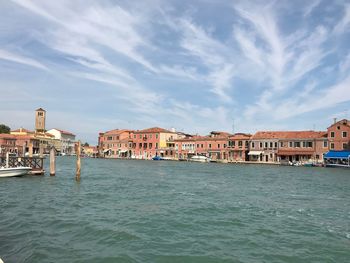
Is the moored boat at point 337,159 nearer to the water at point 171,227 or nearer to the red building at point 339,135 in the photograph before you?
the red building at point 339,135

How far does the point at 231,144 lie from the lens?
66125 mm

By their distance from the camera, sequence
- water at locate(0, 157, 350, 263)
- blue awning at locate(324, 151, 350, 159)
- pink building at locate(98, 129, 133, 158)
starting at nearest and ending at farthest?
1. water at locate(0, 157, 350, 263)
2. blue awning at locate(324, 151, 350, 159)
3. pink building at locate(98, 129, 133, 158)

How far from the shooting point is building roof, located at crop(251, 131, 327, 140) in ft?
183

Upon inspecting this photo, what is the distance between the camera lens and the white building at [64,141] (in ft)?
389

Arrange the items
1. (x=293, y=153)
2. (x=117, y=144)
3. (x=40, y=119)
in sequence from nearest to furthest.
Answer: (x=293, y=153)
(x=117, y=144)
(x=40, y=119)

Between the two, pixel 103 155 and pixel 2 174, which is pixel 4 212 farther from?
pixel 103 155

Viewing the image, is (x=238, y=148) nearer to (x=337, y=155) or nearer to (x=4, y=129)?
(x=337, y=155)

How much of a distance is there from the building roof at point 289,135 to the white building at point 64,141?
71.5 metres

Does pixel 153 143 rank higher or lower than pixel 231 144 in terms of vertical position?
higher

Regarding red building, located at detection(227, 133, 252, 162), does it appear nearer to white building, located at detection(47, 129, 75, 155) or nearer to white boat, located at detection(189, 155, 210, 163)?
white boat, located at detection(189, 155, 210, 163)

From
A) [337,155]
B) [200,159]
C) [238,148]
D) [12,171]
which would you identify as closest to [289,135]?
[238,148]

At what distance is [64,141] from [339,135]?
3636 inches

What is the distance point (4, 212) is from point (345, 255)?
11.0 m

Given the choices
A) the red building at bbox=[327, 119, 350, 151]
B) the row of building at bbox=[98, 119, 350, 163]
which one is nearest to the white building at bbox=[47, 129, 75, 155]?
the row of building at bbox=[98, 119, 350, 163]
